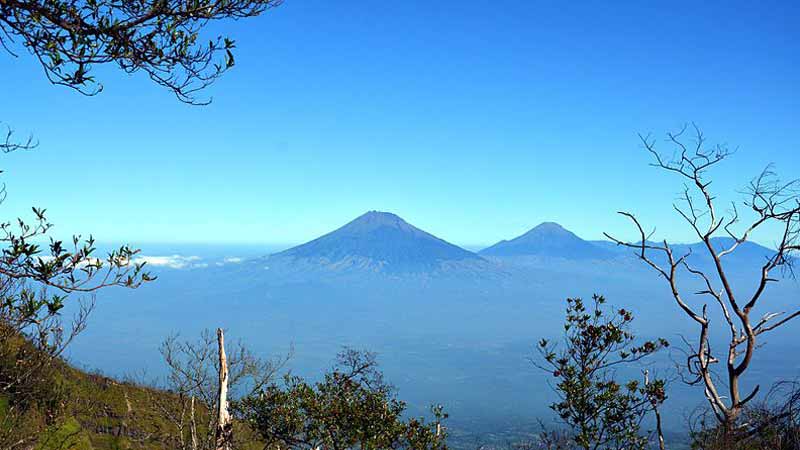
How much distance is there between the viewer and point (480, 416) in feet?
558

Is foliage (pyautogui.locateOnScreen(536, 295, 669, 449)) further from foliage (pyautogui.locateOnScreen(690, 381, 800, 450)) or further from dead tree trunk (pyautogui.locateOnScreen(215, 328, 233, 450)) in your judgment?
dead tree trunk (pyautogui.locateOnScreen(215, 328, 233, 450))

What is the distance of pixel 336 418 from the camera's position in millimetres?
11609

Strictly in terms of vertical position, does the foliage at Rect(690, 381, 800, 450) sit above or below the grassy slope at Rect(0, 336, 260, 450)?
above

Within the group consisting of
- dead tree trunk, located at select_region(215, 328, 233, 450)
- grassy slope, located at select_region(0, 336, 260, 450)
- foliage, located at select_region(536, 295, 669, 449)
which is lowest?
grassy slope, located at select_region(0, 336, 260, 450)

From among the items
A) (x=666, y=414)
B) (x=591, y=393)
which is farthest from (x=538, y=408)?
(x=591, y=393)

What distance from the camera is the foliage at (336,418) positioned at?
11.6 metres

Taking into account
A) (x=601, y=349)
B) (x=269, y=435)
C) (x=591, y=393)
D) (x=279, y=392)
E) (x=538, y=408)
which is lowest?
(x=538, y=408)

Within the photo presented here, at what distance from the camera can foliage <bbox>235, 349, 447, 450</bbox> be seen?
456 inches

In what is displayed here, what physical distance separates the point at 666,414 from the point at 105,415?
168 metres

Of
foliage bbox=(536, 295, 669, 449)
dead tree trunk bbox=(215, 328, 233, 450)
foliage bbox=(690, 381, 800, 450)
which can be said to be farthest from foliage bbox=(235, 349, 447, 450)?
foliage bbox=(690, 381, 800, 450)

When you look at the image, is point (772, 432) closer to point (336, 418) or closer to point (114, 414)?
point (336, 418)

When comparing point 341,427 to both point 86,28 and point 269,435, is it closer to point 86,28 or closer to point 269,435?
point 269,435

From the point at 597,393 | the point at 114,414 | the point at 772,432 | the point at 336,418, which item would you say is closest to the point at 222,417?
the point at 336,418

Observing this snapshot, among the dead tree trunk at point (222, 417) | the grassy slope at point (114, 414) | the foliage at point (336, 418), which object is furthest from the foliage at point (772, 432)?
the grassy slope at point (114, 414)
